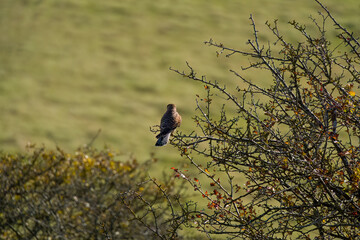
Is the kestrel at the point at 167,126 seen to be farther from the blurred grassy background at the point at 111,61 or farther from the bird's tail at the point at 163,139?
the blurred grassy background at the point at 111,61

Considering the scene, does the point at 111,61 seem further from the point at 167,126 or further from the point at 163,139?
the point at 163,139

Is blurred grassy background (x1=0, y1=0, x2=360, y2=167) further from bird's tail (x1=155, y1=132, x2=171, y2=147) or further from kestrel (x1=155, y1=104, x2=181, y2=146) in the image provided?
bird's tail (x1=155, y1=132, x2=171, y2=147)

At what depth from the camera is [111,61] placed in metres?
→ 37.2

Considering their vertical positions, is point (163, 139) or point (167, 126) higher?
point (167, 126)

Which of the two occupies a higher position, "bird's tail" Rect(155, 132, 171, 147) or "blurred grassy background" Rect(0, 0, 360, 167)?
"blurred grassy background" Rect(0, 0, 360, 167)

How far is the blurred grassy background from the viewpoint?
29.5 meters

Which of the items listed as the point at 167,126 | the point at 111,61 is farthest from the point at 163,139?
the point at 111,61

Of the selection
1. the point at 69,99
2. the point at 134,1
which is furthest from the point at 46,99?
the point at 134,1

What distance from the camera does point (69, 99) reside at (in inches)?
1276

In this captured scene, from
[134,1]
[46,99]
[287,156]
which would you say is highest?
[134,1]

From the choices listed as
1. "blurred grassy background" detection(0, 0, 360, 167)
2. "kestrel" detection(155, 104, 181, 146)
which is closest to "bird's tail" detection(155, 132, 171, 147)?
"kestrel" detection(155, 104, 181, 146)

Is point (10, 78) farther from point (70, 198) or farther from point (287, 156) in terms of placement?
point (287, 156)

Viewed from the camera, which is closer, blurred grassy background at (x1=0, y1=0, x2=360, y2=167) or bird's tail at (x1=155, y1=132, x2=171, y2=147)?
bird's tail at (x1=155, y1=132, x2=171, y2=147)

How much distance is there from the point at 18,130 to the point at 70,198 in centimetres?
1793
